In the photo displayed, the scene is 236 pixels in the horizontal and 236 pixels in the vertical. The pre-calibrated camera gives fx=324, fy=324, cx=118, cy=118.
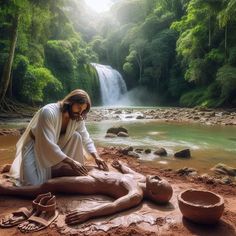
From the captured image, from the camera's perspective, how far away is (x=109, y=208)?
3.38 meters

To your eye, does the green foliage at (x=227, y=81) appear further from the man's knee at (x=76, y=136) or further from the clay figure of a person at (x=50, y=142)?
the clay figure of a person at (x=50, y=142)

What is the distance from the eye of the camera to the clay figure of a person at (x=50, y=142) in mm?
3965

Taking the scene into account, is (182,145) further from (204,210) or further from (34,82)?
(34,82)

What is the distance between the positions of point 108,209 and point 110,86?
32.7m

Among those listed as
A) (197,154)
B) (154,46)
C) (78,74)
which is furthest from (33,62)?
(154,46)

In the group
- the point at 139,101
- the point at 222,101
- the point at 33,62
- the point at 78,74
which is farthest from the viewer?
the point at 139,101

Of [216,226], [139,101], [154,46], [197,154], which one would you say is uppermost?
[154,46]

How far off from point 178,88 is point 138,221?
3183 centimetres

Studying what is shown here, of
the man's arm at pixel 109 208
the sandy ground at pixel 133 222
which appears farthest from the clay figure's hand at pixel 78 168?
the man's arm at pixel 109 208

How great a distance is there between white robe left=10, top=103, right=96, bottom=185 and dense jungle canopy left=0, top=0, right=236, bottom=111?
452 inches

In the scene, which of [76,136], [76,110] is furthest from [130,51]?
[76,110]

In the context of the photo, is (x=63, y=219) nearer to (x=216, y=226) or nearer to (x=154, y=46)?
(x=216, y=226)

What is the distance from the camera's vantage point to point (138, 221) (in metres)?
3.31

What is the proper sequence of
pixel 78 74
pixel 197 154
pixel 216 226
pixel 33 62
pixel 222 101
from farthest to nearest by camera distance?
pixel 78 74 < pixel 222 101 < pixel 33 62 < pixel 197 154 < pixel 216 226
